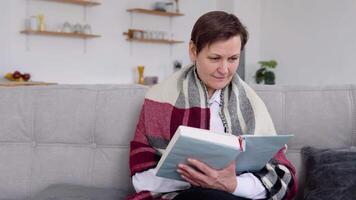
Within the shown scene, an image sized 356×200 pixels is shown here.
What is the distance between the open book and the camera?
3.79 feet

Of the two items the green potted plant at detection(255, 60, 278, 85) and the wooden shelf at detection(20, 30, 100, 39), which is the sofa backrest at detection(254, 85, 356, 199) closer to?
the wooden shelf at detection(20, 30, 100, 39)

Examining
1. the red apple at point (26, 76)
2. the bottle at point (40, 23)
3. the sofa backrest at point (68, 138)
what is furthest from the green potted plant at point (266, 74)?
the sofa backrest at point (68, 138)

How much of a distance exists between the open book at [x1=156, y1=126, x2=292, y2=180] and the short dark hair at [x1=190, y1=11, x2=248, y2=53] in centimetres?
37

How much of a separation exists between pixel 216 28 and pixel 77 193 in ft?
2.53

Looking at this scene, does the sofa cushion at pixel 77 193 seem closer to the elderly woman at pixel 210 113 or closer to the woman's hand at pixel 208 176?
the elderly woman at pixel 210 113

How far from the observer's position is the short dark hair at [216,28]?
1446 millimetres

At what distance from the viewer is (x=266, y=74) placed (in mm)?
6023

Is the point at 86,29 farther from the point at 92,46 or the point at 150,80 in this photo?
the point at 150,80

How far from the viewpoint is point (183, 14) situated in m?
6.02

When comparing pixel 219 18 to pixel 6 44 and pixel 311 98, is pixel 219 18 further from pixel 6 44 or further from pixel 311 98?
pixel 6 44

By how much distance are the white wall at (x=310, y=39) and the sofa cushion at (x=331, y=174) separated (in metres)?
4.07

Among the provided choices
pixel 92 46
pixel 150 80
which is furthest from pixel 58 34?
pixel 150 80

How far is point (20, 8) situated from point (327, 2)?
3526 mm

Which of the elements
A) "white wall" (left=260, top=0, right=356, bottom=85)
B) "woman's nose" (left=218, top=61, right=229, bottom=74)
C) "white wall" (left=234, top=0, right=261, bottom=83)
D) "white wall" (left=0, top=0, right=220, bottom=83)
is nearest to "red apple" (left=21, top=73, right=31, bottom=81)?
"white wall" (left=0, top=0, right=220, bottom=83)
